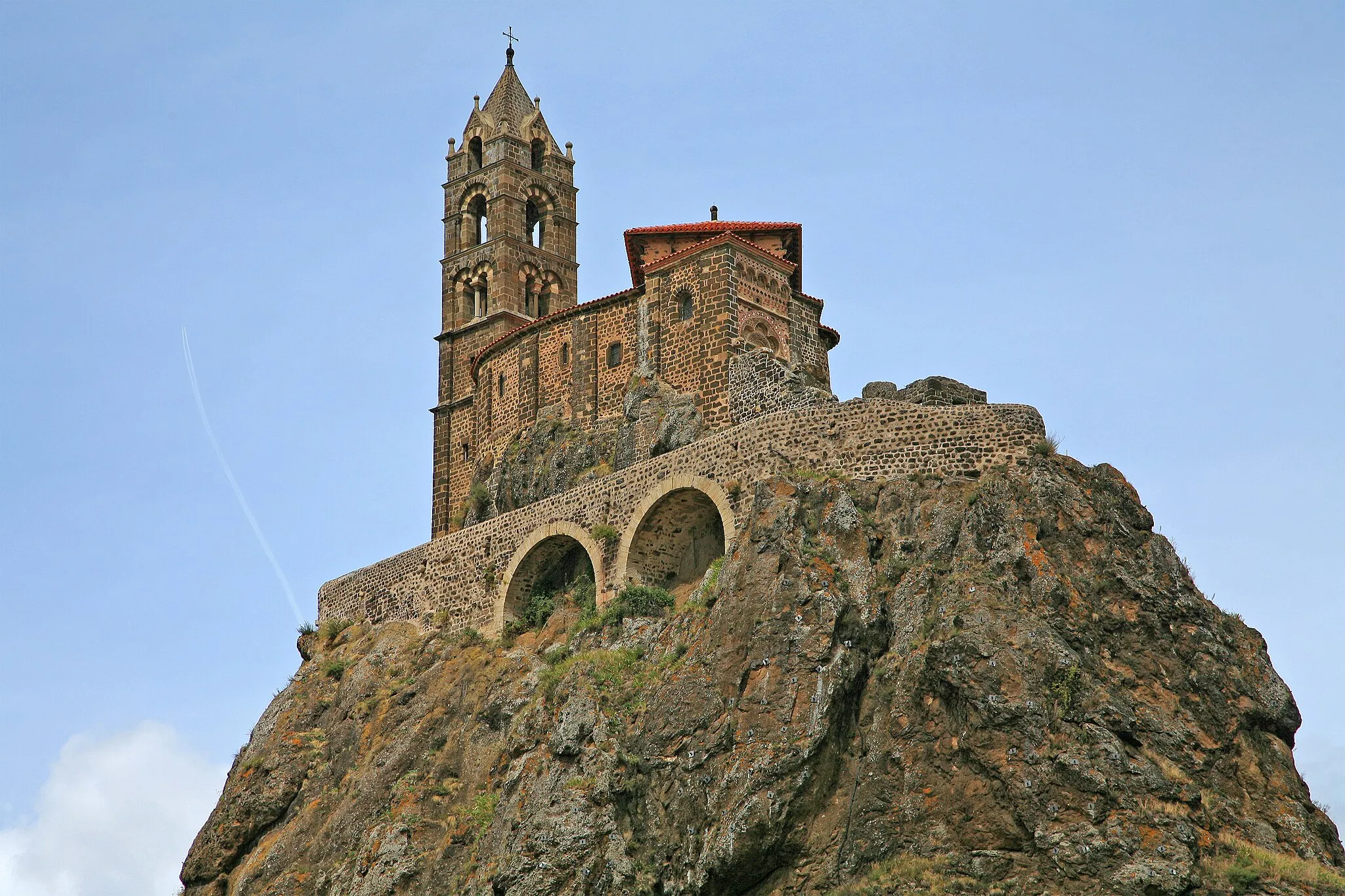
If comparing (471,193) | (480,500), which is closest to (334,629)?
(480,500)

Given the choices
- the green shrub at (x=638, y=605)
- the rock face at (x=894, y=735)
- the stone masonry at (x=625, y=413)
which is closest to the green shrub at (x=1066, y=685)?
the rock face at (x=894, y=735)

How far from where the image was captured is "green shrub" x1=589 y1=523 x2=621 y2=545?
5188cm

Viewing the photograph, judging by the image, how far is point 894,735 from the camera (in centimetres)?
4178

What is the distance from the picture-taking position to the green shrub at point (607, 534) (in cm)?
5188

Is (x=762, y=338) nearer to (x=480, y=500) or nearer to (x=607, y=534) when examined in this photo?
(x=607, y=534)

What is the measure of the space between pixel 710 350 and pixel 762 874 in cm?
1948

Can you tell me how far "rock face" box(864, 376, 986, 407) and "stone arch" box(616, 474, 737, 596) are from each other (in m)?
5.60

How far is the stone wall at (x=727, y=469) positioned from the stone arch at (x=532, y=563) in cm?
11

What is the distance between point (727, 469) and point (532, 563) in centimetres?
833

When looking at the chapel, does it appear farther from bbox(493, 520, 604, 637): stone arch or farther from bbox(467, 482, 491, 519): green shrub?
bbox(493, 520, 604, 637): stone arch

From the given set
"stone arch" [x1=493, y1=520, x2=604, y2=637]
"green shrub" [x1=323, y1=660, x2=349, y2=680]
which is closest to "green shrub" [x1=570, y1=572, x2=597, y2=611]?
"stone arch" [x1=493, y1=520, x2=604, y2=637]

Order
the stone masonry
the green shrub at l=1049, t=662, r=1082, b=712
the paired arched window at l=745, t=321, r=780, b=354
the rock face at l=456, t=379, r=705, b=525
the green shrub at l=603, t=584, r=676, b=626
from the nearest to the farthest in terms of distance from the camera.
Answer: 1. the green shrub at l=1049, t=662, r=1082, b=712
2. the stone masonry
3. the green shrub at l=603, t=584, r=676, b=626
4. the rock face at l=456, t=379, r=705, b=525
5. the paired arched window at l=745, t=321, r=780, b=354

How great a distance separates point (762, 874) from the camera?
1623 inches

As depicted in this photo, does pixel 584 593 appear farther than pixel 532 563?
No
